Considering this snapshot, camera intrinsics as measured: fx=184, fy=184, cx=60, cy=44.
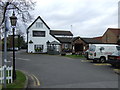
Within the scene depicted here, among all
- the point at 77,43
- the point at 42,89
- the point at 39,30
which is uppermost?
the point at 39,30

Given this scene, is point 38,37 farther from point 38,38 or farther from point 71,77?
point 71,77

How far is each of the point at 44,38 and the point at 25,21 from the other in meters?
29.1

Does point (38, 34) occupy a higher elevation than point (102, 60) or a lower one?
higher

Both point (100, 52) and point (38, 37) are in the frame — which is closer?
point (100, 52)

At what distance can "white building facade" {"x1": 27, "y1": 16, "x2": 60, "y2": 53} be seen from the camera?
45844mm

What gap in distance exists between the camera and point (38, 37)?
46.7 m

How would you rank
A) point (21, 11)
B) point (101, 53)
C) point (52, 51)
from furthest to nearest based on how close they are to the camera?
1. point (52, 51)
2. point (101, 53)
3. point (21, 11)

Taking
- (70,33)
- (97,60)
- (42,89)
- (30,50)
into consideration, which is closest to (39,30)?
(30,50)

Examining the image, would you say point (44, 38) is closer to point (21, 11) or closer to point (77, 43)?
point (77, 43)

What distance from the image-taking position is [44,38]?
4697 centimetres

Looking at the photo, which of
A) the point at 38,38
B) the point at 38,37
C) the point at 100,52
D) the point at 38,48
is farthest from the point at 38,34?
the point at 100,52

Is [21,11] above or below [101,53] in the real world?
above

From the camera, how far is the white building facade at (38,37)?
1805 inches

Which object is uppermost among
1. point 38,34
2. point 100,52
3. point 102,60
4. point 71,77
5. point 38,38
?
point 38,34
